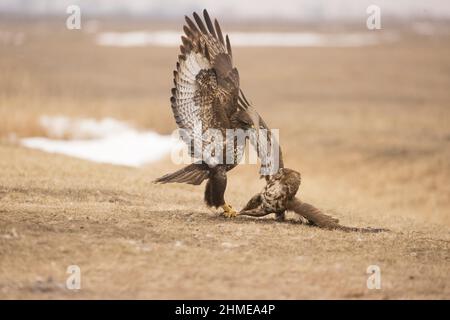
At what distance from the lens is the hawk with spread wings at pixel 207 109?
810 cm

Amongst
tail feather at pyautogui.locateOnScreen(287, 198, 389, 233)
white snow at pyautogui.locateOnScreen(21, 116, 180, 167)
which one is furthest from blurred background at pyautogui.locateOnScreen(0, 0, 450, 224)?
tail feather at pyautogui.locateOnScreen(287, 198, 389, 233)

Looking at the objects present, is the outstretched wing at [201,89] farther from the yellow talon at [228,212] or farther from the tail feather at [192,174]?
the yellow talon at [228,212]

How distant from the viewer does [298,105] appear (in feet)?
→ 82.0

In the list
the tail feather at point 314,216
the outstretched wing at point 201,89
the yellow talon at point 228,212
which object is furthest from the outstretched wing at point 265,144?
the yellow talon at point 228,212

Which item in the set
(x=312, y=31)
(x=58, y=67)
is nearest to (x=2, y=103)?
(x=58, y=67)

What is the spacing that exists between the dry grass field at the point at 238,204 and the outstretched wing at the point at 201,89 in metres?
1.04

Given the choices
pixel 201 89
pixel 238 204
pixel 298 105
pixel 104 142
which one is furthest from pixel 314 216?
pixel 298 105

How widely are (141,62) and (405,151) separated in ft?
67.7

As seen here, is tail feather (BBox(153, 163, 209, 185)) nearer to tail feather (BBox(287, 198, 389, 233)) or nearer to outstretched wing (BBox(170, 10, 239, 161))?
outstretched wing (BBox(170, 10, 239, 161))

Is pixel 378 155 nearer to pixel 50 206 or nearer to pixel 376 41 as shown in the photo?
pixel 50 206

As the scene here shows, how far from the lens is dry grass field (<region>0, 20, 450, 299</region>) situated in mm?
6488

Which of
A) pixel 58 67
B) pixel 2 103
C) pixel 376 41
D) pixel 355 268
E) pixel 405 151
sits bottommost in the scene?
pixel 355 268

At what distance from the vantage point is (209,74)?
324 inches

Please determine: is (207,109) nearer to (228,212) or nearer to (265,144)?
(265,144)
